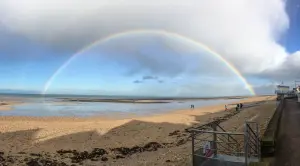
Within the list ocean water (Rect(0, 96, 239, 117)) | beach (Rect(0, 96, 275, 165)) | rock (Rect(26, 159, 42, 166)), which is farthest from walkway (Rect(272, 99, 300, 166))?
ocean water (Rect(0, 96, 239, 117))

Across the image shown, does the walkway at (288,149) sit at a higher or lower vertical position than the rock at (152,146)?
higher

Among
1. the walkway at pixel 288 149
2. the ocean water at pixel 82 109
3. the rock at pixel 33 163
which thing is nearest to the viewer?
the walkway at pixel 288 149

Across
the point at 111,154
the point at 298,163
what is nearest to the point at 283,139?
the point at 298,163

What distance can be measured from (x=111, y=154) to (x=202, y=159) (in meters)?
7.46

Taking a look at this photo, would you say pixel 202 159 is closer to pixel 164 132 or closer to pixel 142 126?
pixel 164 132

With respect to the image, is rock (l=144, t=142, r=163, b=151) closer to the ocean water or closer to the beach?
the beach

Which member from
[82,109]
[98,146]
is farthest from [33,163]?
[82,109]

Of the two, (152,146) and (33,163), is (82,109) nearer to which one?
(152,146)

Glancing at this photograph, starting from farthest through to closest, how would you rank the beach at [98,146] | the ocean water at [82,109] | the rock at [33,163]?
the ocean water at [82,109], the beach at [98,146], the rock at [33,163]

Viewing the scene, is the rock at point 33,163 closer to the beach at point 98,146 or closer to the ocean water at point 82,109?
the beach at point 98,146

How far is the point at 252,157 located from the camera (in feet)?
28.9

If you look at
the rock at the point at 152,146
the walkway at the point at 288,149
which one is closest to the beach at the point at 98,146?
the rock at the point at 152,146

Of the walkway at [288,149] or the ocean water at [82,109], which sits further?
the ocean water at [82,109]

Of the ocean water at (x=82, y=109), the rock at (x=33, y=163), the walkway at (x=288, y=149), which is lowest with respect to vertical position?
the rock at (x=33, y=163)
